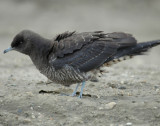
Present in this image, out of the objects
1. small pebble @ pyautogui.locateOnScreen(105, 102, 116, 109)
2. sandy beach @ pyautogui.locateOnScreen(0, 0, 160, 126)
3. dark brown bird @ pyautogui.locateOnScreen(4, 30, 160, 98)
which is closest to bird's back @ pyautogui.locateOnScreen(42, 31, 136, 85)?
dark brown bird @ pyautogui.locateOnScreen(4, 30, 160, 98)

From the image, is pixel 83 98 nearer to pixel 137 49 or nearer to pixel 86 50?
pixel 86 50

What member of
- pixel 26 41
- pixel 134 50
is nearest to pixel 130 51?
pixel 134 50

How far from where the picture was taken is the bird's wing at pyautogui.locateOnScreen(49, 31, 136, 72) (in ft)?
24.8

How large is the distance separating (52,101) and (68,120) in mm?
670

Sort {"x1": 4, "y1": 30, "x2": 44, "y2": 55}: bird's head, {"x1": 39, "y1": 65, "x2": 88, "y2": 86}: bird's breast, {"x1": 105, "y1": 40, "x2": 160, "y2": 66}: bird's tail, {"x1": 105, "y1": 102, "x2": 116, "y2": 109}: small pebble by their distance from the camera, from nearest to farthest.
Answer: {"x1": 105, "y1": 102, "x2": 116, "y2": 109}: small pebble, {"x1": 39, "y1": 65, "x2": 88, "y2": 86}: bird's breast, {"x1": 4, "y1": 30, "x2": 44, "y2": 55}: bird's head, {"x1": 105, "y1": 40, "x2": 160, "y2": 66}: bird's tail

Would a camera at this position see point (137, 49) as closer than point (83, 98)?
No

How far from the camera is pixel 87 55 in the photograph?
25.3 ft

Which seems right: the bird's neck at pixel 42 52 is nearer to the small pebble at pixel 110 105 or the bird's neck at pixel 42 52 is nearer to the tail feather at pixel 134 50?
the tail feather at pixel 134 50

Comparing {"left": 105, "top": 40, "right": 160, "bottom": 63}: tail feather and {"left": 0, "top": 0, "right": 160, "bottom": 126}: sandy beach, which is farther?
{"left": 105, "top": 40, "right": 160, "bottom": 63}: tail feather

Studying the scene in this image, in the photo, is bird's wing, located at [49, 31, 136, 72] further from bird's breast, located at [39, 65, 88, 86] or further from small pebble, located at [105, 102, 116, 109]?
small pebble, located at [105, 102, 116, 109]

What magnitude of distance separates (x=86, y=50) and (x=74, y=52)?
241 millimetres

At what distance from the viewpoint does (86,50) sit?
7.70 metres

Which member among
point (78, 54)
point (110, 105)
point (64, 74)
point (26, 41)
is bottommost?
point (110, 105)

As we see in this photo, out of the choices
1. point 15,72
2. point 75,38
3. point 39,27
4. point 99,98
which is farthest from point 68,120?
point 39,27
